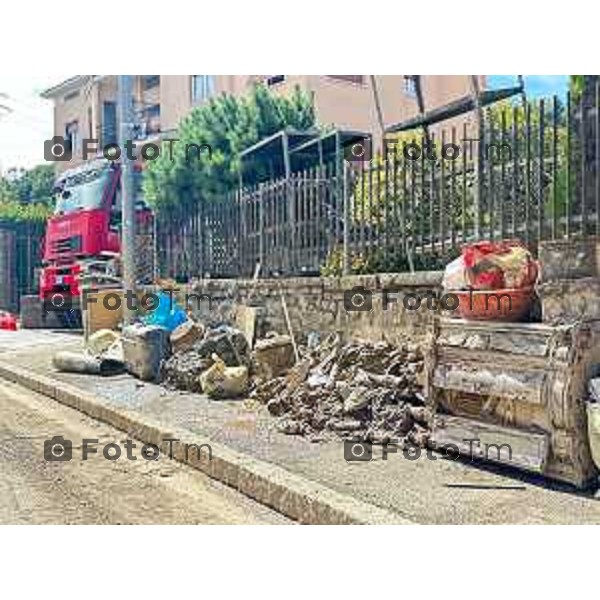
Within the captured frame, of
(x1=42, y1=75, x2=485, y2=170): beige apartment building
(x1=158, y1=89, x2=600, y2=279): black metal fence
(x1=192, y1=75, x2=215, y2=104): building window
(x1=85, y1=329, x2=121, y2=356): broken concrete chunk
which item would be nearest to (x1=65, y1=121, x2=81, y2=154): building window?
(x1=42, y1=75, x2=485, y2=170): beige apartment building

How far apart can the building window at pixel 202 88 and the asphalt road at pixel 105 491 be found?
35.8 feet

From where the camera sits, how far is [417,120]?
347 inches

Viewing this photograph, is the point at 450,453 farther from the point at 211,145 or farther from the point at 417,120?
the point at 211,145

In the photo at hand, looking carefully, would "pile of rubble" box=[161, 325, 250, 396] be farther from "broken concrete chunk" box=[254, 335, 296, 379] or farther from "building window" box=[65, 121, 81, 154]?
"building window" box=[65, 121, 81, 154]

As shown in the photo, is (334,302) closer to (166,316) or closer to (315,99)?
(166,316)

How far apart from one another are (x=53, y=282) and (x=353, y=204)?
281 inches

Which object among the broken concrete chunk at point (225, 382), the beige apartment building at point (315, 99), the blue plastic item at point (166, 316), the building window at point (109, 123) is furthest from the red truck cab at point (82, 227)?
the building window at point (109, 123)

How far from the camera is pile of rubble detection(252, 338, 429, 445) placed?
556 cm

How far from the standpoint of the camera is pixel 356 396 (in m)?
5.90

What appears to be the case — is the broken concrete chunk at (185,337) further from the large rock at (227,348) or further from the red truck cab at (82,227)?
the red truck cab at (82,227)

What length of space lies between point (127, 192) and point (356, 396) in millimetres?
5556

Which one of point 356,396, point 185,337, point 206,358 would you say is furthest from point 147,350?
point 356,396

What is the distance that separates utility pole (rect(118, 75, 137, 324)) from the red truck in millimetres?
1667

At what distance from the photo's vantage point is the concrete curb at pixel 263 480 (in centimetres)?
402
